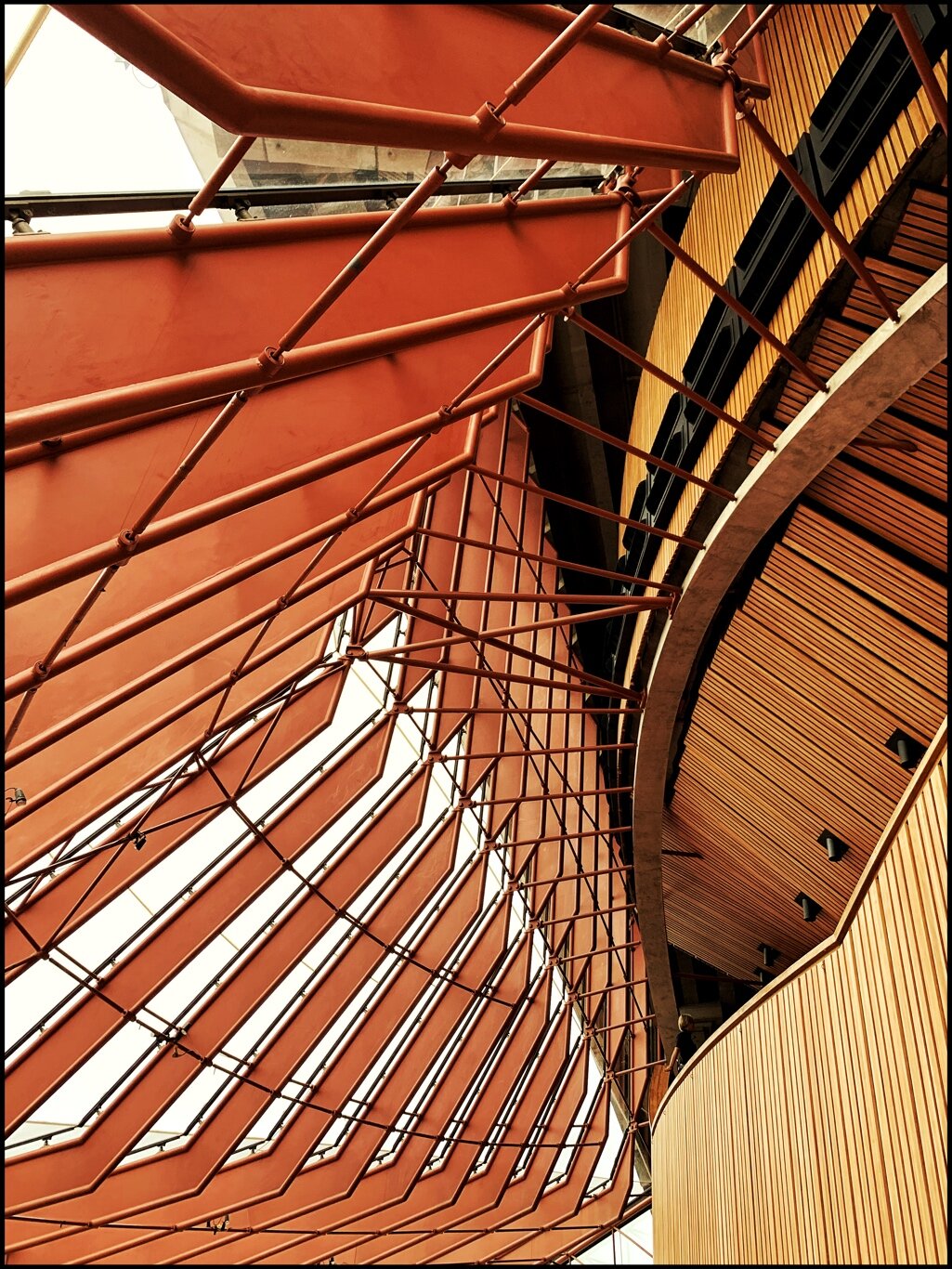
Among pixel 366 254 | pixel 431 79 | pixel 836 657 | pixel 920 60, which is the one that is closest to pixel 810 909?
pixel 836 657

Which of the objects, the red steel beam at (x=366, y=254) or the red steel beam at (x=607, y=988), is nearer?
the red steel beam at (x=366, y=254)

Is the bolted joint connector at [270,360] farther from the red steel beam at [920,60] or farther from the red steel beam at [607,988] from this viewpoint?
the red steel beam at [607,988]

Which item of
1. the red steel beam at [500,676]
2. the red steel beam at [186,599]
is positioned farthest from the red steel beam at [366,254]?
the red steel beam at [500,676]

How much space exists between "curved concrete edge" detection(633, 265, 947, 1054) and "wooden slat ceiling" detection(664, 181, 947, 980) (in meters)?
0.55

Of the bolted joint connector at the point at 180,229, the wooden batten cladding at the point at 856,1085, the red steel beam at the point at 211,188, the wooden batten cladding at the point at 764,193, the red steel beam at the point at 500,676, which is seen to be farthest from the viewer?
the red steel beam at the point at 500,676

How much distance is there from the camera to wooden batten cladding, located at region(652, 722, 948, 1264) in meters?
8.62

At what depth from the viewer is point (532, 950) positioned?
26.8 m

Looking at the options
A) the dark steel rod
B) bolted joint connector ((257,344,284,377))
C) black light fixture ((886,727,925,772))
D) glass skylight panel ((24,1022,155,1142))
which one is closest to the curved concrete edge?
black light fixture ((886,727,925,772))

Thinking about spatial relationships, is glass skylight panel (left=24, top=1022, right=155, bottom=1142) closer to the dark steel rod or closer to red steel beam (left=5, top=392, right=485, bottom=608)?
red steel beam (left=5, top=392, right=485, bottom=608)

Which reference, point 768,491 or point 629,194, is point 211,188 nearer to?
point 629,194

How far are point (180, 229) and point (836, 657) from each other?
1166 cm

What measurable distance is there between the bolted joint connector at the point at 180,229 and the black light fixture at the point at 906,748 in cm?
1240

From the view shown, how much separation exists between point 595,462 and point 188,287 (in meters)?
17.5

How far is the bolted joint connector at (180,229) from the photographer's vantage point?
786 centimetres
